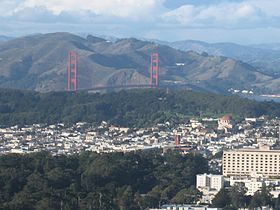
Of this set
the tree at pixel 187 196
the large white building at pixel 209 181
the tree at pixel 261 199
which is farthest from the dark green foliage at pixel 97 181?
the tree at pixel 261 199

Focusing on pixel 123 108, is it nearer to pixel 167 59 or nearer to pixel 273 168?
pixel 273 168

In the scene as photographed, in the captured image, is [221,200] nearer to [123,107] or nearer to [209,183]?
[209,183]

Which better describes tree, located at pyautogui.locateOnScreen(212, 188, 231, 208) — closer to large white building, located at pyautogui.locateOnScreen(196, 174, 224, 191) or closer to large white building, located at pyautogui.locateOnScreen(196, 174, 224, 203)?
large white building, located at pyautogui.locateOnScreen(196, 174, 224, 203)

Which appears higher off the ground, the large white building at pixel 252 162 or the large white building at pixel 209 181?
the large white building at pixel 209 181

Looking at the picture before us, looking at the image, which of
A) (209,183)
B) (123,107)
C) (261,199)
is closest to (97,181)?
(209,183)

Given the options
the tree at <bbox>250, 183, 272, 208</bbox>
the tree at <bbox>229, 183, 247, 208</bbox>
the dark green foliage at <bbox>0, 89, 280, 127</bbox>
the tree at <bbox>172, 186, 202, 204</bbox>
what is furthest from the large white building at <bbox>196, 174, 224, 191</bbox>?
the dark green foliage at <bbox>0, 89, 280, 127</bbox>

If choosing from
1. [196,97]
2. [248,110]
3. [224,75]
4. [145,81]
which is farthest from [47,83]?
[248,110]

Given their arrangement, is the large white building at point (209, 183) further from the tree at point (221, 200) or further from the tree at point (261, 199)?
the tree at point (221, 200)
